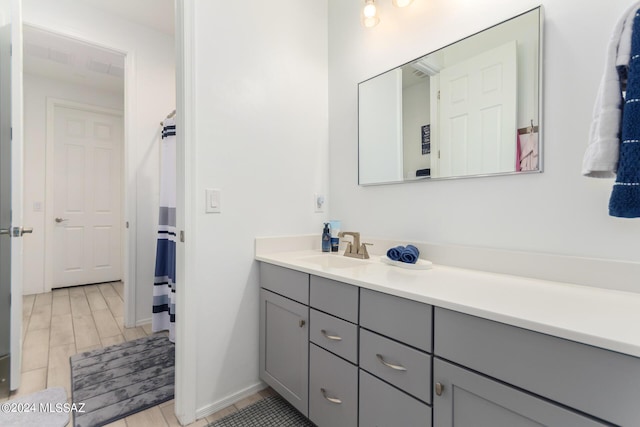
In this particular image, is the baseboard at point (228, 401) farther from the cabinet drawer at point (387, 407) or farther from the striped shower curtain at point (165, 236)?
the striped shower curtain at point (165, 236)

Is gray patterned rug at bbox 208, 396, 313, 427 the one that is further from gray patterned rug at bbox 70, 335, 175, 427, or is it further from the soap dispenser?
the soap dispenser

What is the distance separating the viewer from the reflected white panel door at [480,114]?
124cm

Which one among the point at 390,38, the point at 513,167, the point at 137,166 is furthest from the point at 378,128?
the point at 137,166

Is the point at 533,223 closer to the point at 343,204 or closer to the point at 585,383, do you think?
the point at 585,383

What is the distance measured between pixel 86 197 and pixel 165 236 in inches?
92.5

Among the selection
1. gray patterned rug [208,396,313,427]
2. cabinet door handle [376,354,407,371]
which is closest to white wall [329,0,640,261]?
cabinet door handle [376,354,407,371]

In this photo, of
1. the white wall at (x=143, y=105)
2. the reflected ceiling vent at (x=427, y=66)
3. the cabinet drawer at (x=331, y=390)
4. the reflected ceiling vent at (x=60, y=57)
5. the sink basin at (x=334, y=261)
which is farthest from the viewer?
the reflected ceiling vent at (x=60, y=57)

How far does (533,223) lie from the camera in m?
1.18

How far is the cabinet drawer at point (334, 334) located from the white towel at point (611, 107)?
937 mm

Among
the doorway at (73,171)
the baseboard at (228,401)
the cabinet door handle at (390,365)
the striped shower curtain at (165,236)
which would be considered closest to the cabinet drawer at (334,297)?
the cabinet door handle at (390,365)

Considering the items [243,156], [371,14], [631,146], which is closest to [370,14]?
[371,14]

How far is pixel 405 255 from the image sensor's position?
54.0 inches

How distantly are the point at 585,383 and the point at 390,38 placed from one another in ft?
5.67

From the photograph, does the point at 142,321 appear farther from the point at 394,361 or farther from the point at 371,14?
the point at 371,14
